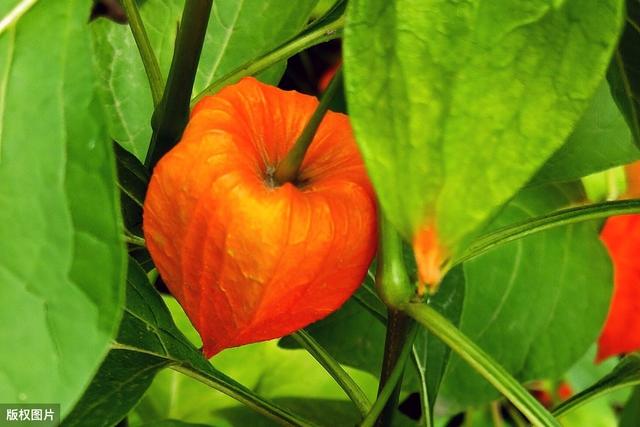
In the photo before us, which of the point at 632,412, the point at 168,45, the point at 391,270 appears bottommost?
the point at 632,412

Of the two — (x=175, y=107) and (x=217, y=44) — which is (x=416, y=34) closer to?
(x=175, y=107)

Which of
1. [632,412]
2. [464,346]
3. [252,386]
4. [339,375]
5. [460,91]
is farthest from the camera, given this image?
[252,386]

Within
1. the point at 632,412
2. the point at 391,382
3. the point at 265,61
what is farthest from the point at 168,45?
the point at 632,412

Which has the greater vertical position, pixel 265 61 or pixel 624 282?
pixel 265 61

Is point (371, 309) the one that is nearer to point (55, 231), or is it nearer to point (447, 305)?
point (447, 305)

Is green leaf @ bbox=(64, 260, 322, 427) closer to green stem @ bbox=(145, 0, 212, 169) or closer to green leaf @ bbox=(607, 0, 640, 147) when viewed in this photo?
green stem @ bbox=(145, 0, 212, 169)

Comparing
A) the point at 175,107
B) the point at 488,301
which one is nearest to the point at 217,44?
the point at 175,107

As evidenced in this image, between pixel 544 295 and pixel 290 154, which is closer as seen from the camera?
pixel 290 154
